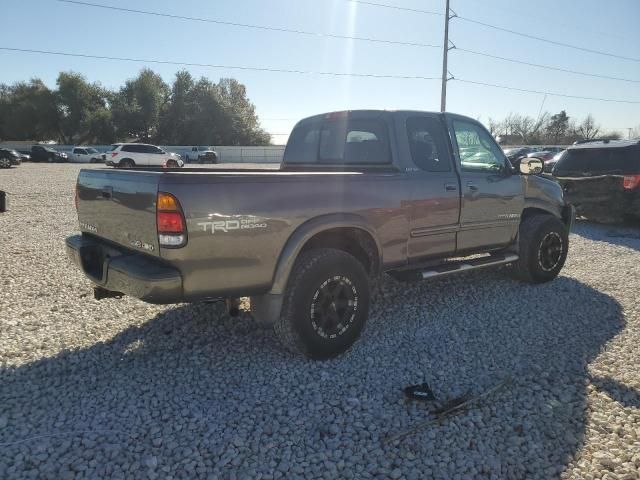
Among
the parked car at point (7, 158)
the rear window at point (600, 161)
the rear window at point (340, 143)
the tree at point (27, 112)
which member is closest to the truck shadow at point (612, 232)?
the rear window at point (600, 161)

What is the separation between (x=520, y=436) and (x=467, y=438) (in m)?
0.33

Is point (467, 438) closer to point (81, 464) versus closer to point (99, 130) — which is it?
point (81, 464)

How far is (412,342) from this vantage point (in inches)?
161

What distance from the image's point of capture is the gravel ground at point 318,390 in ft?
8.26

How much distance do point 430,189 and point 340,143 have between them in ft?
3.54

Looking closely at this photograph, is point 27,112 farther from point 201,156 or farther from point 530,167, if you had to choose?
point 530,167

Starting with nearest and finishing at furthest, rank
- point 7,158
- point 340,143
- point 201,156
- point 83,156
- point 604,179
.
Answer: point 340,143 → point 604,179 → point 7,158 → point 83,156 → point 201,156

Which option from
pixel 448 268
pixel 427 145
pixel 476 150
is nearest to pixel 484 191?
pixel 476 150

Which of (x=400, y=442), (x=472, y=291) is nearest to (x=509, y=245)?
(x=472, y=291)

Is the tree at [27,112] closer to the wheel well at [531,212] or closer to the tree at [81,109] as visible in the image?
the tree at [81,109]

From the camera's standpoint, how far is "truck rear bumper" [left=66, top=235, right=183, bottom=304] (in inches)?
114

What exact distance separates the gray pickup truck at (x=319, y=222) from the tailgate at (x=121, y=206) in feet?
0.04

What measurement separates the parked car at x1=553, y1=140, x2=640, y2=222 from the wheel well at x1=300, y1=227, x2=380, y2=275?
25.7 ft

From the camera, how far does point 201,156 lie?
157 feet
